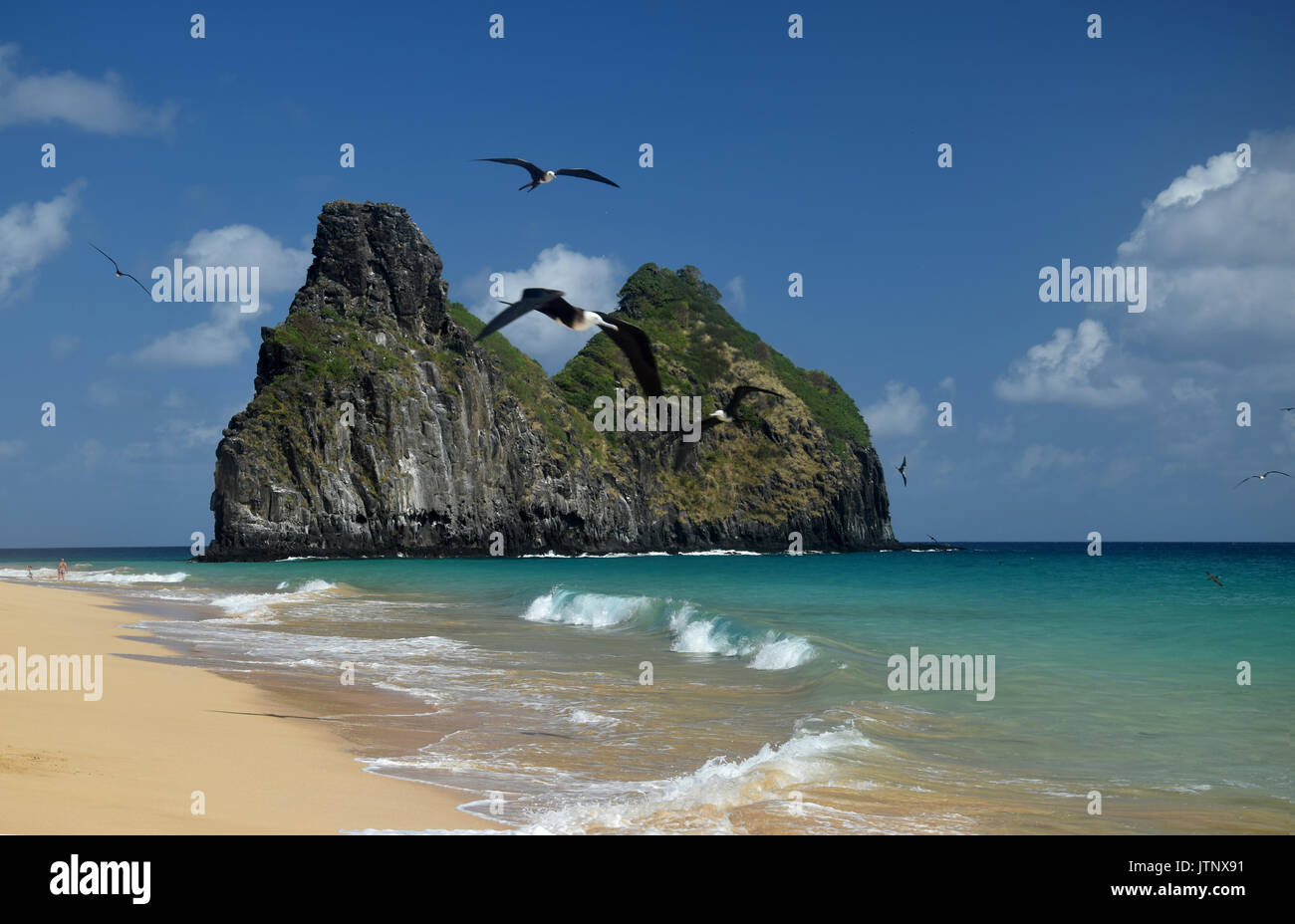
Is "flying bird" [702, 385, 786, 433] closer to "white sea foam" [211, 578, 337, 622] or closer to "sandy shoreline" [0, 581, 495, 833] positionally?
"sandy shoreline" [0, 581, 495, 833]

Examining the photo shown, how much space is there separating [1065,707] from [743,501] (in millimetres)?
114638

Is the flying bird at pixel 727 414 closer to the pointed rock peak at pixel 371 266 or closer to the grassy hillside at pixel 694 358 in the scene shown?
the pointed rock peak at pixel 371 266

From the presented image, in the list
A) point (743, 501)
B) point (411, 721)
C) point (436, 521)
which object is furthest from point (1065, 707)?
point (743, 501)

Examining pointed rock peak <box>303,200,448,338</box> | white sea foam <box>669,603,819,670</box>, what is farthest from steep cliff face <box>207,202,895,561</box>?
white sea foam <box>669,603,819,670</box>

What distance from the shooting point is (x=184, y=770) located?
7840 millimetres

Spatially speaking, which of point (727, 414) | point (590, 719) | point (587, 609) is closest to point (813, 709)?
point (590, 719)

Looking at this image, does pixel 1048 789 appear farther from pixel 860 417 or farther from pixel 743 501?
pixel 860 417

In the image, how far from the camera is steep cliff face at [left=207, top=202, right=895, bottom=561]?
8712 cm

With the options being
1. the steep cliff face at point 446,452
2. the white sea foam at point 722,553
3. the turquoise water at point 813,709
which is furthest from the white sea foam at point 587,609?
the white sea foam at point 722,553

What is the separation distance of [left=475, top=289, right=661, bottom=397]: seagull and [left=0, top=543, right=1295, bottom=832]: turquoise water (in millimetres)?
3719

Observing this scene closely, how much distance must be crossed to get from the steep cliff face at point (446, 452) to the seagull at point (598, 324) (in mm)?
57834

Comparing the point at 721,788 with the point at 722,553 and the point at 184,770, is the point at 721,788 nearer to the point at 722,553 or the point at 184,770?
the point at 184,770

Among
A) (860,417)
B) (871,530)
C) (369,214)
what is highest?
(369,214)

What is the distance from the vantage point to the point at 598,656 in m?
19.7
